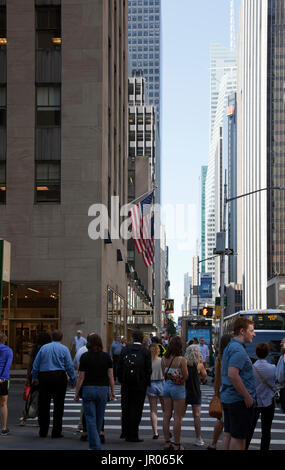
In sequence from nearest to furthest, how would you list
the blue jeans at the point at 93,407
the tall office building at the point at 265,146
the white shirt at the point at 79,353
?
the blue jeans at the point at 93,407
the white shirt at the point at 79,353
the tall office building at the point at 265,146

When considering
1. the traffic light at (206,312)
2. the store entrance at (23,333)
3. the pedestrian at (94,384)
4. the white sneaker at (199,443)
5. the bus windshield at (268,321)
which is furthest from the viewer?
the traffic light at (206,312)

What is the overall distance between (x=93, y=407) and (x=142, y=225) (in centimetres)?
2221

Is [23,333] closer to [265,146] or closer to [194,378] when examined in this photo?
[194,378]

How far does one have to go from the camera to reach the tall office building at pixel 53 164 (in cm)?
3369

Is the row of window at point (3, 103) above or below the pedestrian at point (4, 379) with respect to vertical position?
above

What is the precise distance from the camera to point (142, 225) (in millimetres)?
33312

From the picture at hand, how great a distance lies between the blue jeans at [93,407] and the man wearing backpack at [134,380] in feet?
7.26

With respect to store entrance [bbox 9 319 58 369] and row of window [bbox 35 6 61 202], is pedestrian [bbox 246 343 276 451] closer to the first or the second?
store entrance [bbox 9 319 58 369]

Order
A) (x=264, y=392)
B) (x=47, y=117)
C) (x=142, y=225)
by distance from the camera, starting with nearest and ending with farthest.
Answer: (x=264, y=392) < (x=142, y=225) < (x=47, y=117)

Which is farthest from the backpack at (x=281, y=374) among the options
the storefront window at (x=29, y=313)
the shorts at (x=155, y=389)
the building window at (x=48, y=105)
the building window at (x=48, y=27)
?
the building window at (x=48, y=27)

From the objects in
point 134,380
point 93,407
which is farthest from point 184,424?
point 93,407

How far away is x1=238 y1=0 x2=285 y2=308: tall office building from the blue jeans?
393 feet

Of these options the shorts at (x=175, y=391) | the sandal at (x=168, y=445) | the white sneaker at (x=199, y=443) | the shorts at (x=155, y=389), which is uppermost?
the shorts at (x=175, y=391)

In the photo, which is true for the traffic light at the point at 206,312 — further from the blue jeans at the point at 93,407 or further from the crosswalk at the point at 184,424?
the blue jeans at the point at 93,407
